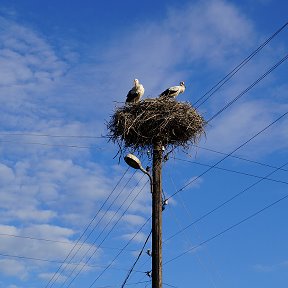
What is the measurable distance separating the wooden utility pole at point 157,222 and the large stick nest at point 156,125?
774 mm

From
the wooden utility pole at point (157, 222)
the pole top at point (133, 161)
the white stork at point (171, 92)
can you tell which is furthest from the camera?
the white stork at point (171, 92)

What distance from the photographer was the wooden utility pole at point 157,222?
7.80 metres

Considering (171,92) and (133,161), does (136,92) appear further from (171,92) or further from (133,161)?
(133,161)

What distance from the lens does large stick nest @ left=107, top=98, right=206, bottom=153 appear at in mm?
9961

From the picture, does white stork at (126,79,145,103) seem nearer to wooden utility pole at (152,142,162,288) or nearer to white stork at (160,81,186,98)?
white stork at (160,81,186,98)

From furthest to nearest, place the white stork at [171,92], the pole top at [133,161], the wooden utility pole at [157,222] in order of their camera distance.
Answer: the white stork at [171,92]
the pole top at [133,161]
the wooden utility pole at [157,222]

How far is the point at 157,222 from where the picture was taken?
8281 millimetres

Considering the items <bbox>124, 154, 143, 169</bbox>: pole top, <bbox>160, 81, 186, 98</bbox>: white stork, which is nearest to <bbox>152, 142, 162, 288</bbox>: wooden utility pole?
<bbox>124, 154, 143, 169</bbox>: pole top

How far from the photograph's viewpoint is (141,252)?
10.2 metres

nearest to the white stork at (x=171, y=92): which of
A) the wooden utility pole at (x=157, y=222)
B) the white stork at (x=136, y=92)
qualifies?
the white stork at (x=136, y=92)

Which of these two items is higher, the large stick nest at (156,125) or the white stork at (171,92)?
the white stork at (171,92)

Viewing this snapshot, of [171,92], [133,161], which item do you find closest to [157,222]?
[133,161]

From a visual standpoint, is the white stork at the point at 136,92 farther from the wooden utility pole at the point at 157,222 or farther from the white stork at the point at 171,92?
the wooden utility pole at the point at 157,222

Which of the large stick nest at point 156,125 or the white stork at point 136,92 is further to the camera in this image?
the white stork at point 136,92
